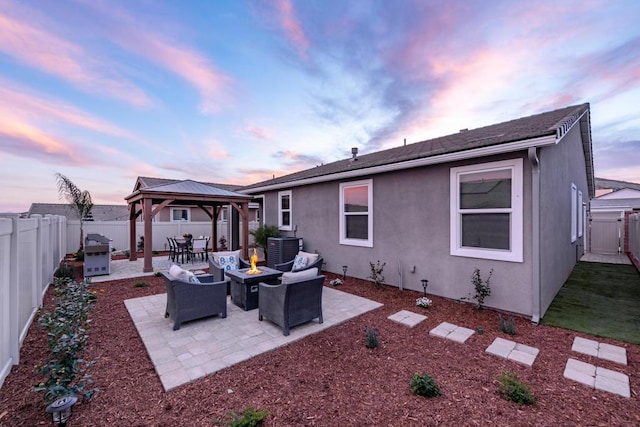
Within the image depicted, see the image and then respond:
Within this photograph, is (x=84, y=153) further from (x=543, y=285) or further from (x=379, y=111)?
(x=543, y=285)

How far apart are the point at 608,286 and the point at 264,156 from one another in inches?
512

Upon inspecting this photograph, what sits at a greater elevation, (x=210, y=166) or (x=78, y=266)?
(x=210, y=166)

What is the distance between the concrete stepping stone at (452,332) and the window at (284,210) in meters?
6.73

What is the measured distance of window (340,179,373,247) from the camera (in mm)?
7320

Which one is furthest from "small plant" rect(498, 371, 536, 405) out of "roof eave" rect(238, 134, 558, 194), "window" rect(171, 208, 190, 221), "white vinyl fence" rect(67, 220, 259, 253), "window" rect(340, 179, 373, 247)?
"window" rect(171, 208, 190, 221)

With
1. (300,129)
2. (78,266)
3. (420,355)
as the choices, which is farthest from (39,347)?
(300,129)

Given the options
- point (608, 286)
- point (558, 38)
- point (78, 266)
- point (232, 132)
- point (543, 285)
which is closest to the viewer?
point (543, 285)

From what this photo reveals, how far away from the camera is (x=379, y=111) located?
34.6 ft

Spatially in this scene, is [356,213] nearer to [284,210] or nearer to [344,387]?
[284,210]

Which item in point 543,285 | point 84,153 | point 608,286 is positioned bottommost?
point 608,286

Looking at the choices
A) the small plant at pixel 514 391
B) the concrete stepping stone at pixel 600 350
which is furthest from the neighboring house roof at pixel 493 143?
the small plant at pixel 514 391

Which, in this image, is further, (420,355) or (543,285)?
(543,285)

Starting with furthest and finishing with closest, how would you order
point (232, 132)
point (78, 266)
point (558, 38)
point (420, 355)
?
point (232, 132), point (78, 266), point (558, 38), point (420, 355)

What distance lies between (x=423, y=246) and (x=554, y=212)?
2.95 m
